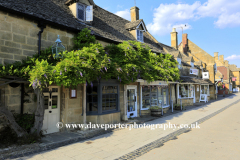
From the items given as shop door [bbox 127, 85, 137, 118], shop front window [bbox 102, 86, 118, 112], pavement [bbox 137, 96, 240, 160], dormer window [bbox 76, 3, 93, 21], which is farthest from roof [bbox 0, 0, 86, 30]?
pavement [bbox 137, 96, 240, 160]

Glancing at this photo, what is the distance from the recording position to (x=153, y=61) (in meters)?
13.1

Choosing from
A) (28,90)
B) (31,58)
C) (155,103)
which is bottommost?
(155,103)

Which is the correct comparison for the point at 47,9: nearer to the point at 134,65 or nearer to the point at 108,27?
the point at 108,27

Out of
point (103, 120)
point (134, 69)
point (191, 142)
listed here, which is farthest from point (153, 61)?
point (191, 142)

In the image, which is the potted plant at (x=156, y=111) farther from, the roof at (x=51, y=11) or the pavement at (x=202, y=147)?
the roof at (x=51, y=11)

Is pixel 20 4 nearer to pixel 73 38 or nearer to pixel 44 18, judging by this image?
pixel 44 18

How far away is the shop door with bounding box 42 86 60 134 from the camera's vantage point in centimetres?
786

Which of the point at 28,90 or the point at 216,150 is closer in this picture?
the point at 216,150

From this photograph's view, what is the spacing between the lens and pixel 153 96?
1442 cm

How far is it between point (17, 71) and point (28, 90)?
1.39 metres

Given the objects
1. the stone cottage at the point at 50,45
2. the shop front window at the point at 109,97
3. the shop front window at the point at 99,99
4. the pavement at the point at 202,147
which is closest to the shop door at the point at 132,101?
the stone cottage at the point at 50,45

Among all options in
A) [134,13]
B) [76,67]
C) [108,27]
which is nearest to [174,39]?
[134,13]

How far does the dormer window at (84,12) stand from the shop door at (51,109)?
5.20 meters

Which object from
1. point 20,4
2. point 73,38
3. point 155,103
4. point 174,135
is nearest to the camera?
point 20,4
